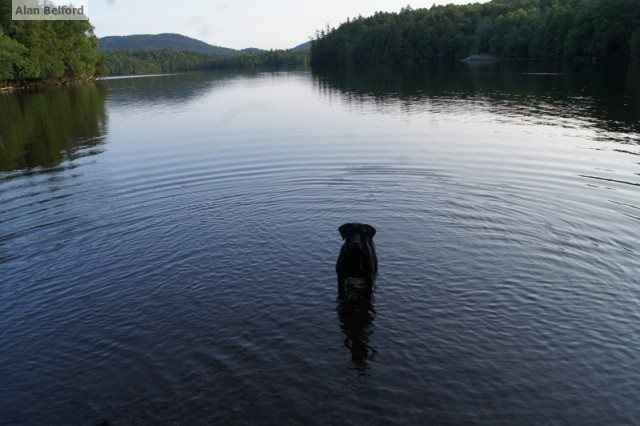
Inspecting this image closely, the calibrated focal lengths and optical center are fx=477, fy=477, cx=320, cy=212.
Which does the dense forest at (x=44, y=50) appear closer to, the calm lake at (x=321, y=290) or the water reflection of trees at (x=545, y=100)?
the water reflection of trees at (x=545, y=100)

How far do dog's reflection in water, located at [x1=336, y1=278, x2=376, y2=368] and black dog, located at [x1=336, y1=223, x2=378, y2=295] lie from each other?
30cm

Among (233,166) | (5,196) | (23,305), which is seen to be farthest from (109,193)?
(23,305)

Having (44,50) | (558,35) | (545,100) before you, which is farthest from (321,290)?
(558,35)

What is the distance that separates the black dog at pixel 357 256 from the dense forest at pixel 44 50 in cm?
11781

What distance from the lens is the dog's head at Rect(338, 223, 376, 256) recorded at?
40.3 feet

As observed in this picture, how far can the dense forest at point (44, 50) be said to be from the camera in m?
108

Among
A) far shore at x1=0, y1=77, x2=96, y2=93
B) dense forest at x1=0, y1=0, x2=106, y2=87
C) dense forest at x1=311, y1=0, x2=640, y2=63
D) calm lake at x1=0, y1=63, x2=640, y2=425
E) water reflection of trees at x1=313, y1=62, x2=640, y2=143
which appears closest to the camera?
calm lake at x1=0, y1=63, x2=640, y2=425

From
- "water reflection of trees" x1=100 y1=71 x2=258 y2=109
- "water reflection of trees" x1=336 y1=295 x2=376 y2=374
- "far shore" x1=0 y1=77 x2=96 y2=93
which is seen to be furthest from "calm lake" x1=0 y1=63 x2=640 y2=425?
"far shore" x1=0 y1=77 x2=96 y2=93

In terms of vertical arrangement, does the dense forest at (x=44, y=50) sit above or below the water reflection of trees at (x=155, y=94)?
Result: above

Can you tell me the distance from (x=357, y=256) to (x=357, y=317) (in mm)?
1557

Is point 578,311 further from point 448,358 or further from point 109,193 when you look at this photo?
point 109,193

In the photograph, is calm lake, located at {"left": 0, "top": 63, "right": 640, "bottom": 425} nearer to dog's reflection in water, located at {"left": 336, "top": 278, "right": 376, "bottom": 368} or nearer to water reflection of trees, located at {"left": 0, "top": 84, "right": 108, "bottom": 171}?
dog's reflection in water, located at {"left": 336, "top": 278, "right": 376, "bottom": 368}

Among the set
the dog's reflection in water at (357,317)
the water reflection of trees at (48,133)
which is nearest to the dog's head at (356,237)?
the dog's reflection in water at (357,317)

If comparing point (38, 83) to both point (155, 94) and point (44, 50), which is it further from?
point (155, 94)
